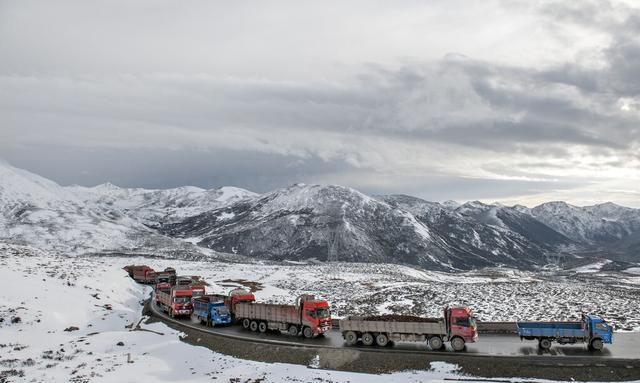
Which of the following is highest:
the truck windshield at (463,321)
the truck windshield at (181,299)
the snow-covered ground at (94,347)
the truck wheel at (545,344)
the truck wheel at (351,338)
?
the truck windshield at (463,321)

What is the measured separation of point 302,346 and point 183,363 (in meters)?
8.75

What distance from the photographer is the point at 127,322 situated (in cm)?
4669

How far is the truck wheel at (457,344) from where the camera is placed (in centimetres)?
2992

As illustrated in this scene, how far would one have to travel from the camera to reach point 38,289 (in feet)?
160

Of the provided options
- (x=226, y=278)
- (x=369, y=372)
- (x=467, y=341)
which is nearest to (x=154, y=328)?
(x=369, y=372)

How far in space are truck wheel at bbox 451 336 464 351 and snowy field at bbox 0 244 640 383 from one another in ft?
8.78

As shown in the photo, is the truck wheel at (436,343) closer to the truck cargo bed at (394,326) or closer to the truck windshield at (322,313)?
the truck cargo bed at (394,326)

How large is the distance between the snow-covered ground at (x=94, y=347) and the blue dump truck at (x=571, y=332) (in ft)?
21.5

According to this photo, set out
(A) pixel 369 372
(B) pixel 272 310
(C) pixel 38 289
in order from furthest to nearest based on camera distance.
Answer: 1. (C) pixel 38 289
2. (B) pixel 272 310
3. (A) pixel 369 372

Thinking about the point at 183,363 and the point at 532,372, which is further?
the point at 183,363

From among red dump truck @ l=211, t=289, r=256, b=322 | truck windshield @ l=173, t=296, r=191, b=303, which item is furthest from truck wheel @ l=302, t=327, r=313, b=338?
truck windshield @ l=173, t=296, r=191, b=303

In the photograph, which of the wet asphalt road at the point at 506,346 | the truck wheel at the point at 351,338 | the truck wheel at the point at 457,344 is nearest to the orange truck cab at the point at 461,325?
the truck wheel at the point at 457,344

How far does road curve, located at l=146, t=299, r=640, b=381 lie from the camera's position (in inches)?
1019

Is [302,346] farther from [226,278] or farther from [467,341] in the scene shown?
[226,278]
